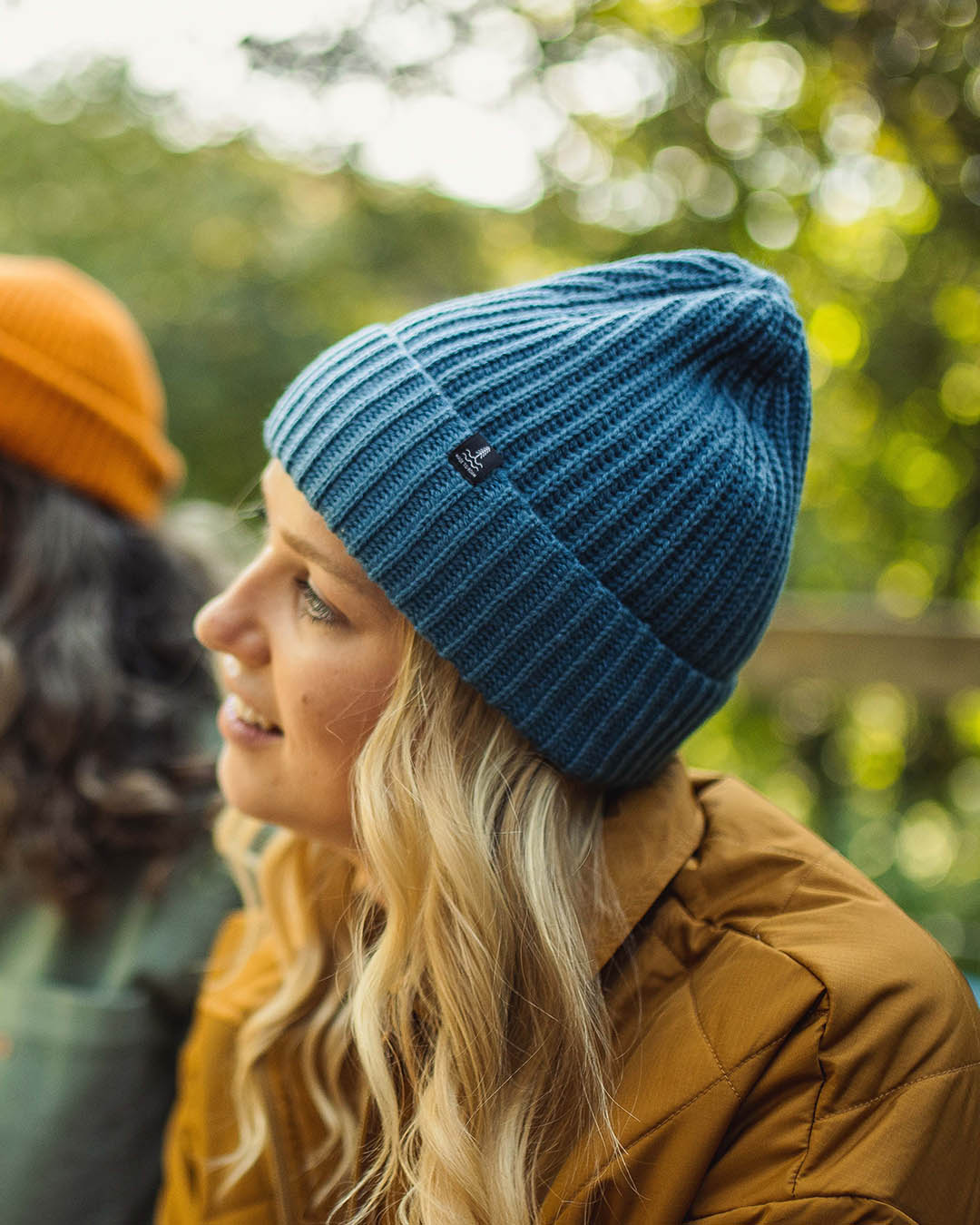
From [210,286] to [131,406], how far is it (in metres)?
2.00

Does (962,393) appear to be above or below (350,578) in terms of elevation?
below

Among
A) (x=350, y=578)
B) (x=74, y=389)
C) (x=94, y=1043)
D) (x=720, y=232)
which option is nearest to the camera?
(x=350, y=578)

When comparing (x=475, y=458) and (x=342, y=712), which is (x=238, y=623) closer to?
(x=342, y=712)

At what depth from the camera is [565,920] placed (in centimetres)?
127

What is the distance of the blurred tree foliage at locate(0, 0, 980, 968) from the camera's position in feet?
8.90

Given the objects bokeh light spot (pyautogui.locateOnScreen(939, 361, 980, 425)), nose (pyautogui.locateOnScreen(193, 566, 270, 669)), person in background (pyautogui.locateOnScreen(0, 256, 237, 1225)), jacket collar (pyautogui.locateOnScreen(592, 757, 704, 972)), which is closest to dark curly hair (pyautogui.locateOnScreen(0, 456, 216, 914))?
person in background (pyautogui.locateOnScreen(0, 256, 237, 1225))

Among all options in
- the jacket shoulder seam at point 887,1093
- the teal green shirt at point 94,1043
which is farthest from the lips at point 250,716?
the jacket shoulder seam at point 887,1093

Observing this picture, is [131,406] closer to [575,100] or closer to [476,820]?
[476,820]

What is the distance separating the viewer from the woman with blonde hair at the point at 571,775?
1.14m

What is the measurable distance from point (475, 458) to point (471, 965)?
0.61 m

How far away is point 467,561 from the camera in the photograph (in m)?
1.21

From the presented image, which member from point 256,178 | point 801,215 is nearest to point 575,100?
point 801,215

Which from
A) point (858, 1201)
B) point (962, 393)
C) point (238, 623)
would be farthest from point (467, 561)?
point (962, 393)

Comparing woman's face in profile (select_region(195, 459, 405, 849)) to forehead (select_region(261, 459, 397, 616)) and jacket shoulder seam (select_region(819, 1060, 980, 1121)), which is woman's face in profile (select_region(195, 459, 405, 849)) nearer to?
forehead (select_region(261, 459, 397, 616))
